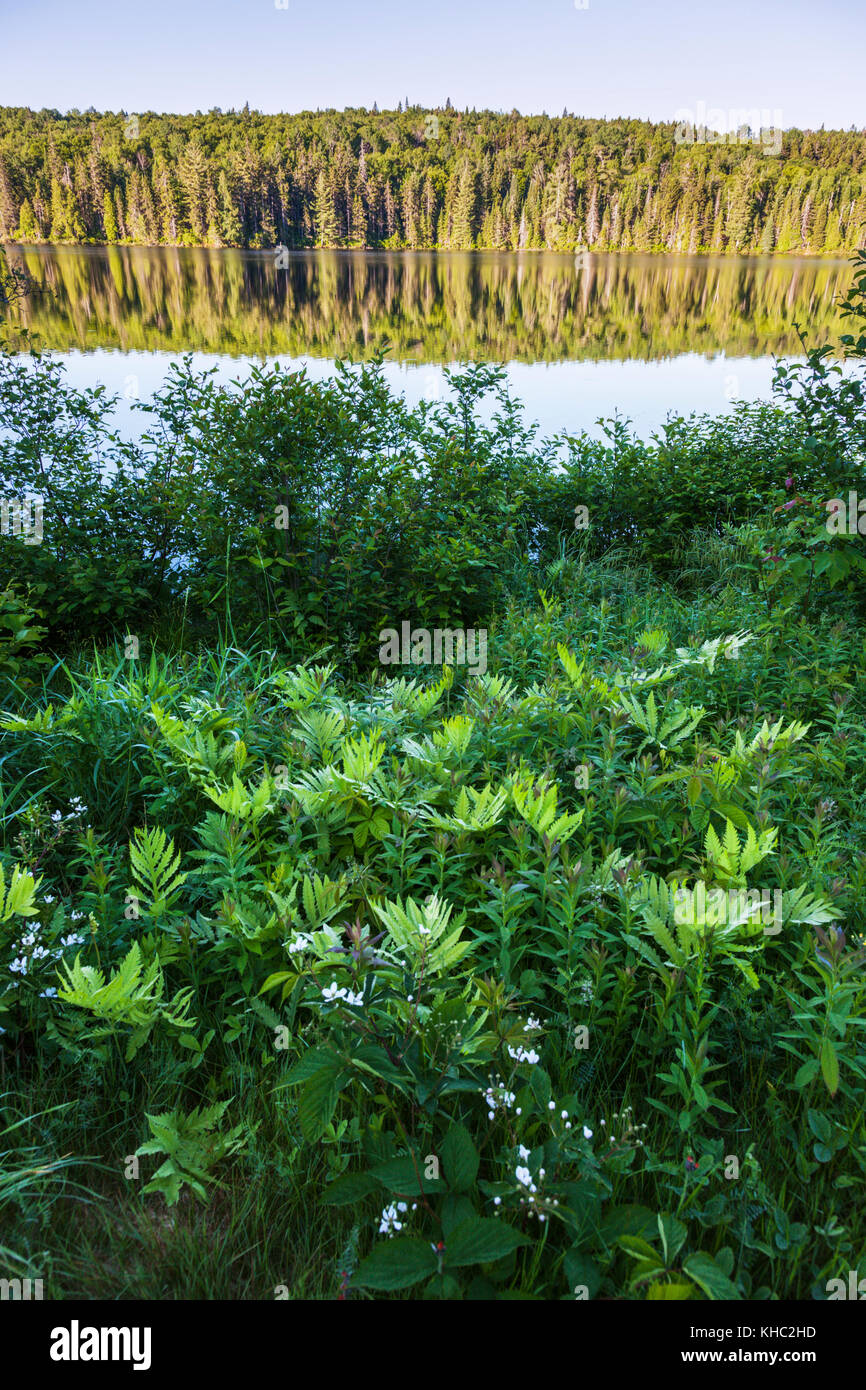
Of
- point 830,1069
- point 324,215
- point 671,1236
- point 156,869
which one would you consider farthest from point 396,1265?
point 324,215

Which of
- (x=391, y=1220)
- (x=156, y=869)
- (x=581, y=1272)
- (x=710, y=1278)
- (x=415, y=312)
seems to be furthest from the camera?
(x=415, y=312)

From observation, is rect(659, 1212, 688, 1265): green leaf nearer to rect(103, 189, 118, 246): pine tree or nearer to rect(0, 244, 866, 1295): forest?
rect(0, 244, 866, 1295): forest

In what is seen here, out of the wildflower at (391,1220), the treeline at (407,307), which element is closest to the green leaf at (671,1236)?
the wildflower at (391,1220)

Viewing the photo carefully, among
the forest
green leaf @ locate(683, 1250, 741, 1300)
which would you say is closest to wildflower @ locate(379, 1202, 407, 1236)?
the forest

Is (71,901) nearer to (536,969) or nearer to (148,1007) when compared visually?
(148,1007)

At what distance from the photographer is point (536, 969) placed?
2.38 metres

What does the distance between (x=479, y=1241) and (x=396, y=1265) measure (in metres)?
0.16

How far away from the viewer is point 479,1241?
55.2 inches

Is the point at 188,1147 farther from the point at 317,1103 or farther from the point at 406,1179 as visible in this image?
the point at 406,1179

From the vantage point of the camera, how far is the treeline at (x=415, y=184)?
24.0 metres

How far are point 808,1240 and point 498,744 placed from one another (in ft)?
5.92

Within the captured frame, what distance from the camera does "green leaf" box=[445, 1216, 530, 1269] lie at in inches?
54.4

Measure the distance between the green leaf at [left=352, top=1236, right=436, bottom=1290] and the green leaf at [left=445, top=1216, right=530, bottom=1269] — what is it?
5cm

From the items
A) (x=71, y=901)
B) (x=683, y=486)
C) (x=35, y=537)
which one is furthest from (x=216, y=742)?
(x=683, y=486)
